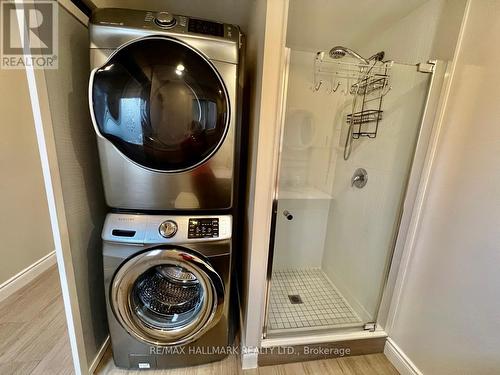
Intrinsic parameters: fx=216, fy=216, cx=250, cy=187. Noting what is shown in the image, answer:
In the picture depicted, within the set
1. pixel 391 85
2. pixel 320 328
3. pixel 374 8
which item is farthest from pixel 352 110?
pixel 320 328

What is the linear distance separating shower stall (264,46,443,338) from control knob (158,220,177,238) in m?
0.52

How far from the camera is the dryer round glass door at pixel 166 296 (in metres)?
1.06

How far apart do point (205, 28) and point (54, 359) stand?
203cm

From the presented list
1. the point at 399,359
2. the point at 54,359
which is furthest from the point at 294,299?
the point at 54,359

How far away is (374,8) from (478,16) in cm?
58

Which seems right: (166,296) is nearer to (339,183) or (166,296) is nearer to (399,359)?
(399,359)

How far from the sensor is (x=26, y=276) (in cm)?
183

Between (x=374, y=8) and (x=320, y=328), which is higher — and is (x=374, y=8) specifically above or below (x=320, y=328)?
above

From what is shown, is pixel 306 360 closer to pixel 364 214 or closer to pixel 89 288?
pixel 364 214

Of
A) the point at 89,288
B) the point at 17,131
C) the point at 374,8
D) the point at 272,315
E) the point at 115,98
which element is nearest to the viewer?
the point at 115,98

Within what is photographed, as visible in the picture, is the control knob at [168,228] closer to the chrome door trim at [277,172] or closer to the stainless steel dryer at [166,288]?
the stainless steel dryer at [166,288]

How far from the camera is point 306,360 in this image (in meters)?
1.39

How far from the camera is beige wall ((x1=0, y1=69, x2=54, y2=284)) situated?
5.32 feet

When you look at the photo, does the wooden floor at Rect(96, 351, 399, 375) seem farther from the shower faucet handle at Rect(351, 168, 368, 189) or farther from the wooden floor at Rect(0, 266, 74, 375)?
the shower faucet handle at Rect(351, 168, 368, 189)
